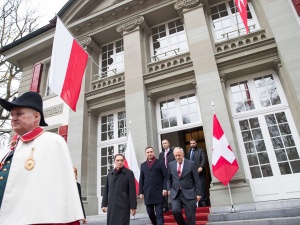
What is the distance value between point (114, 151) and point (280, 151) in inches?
245

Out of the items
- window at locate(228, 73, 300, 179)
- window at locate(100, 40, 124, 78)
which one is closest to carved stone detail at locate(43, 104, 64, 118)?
window at locate(100, 40, 124, 78)

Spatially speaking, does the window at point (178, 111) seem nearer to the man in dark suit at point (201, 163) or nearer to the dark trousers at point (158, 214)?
the man in dark suit at point (201, 163)

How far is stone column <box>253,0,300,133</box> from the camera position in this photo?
7.03 meters

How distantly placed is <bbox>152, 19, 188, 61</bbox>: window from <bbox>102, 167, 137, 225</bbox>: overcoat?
21.0 feet

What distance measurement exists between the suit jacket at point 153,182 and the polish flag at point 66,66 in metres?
3.05

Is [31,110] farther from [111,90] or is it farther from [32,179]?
[111,90]

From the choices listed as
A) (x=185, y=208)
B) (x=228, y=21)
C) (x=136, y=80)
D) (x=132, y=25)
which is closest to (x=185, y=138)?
(x=136, y=80)

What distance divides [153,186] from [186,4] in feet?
25.4

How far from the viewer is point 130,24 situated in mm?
10758

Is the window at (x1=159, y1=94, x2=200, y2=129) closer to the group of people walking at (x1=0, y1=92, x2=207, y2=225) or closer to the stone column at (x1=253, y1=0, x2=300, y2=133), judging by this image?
the stone column at (x1=253, y1=0, x2=300, y2=133)

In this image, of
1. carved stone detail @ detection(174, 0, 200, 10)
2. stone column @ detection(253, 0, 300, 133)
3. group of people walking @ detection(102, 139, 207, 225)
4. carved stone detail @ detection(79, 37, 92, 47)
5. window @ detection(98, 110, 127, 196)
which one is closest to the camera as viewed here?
group of people walking @ detection(102, 139, 207, 225)

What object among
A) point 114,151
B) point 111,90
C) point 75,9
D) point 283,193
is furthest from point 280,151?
point 75,9

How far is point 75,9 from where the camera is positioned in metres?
12.1

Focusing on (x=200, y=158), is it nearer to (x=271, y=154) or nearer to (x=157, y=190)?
(x=271, y=154)
